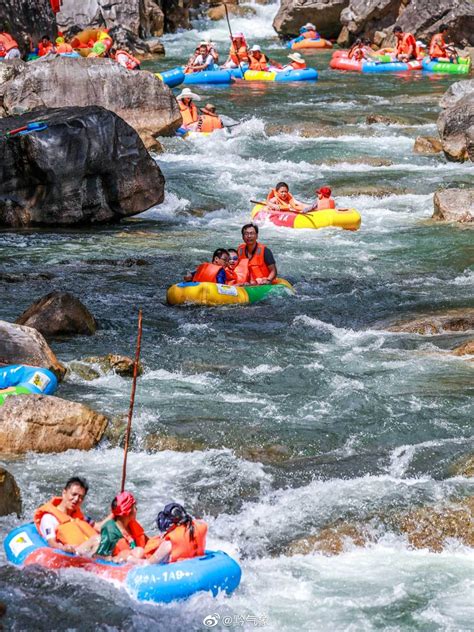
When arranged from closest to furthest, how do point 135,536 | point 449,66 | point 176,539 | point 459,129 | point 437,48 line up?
point 176,539 → point 135,536 → point 459,129 → point 449,66 → point 437,48

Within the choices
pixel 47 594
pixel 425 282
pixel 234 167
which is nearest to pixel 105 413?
pixel 47 594

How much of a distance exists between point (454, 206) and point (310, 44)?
19.5m

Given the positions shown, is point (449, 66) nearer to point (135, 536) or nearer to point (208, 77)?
point (208, 77)

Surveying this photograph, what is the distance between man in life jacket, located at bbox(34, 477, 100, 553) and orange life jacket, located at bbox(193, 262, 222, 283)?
5891 mm

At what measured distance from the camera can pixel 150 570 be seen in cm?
654

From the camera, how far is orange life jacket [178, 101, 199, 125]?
2136cm

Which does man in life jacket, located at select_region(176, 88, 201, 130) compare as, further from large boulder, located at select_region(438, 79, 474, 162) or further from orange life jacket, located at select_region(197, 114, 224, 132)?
large boulder, located at select_region(438, 79, 474, 162)

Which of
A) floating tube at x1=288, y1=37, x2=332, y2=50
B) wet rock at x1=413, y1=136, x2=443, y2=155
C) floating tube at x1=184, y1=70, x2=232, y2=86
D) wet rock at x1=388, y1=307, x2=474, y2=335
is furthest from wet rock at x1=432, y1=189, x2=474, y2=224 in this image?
floating tube at x1=288, y1=37, x2=332, y2=50

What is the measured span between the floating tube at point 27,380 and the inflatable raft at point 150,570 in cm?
248

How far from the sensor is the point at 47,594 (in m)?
6.59

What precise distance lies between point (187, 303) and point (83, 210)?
12.5ft

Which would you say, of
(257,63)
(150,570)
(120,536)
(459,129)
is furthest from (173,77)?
(150,570)

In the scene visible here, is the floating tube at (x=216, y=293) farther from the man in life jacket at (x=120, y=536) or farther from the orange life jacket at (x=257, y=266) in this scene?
the man in life jacket at (x=120, y=536)

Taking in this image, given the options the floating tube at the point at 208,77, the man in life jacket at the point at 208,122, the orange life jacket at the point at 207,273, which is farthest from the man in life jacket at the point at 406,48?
the orange life jacket at the point at 207,273
